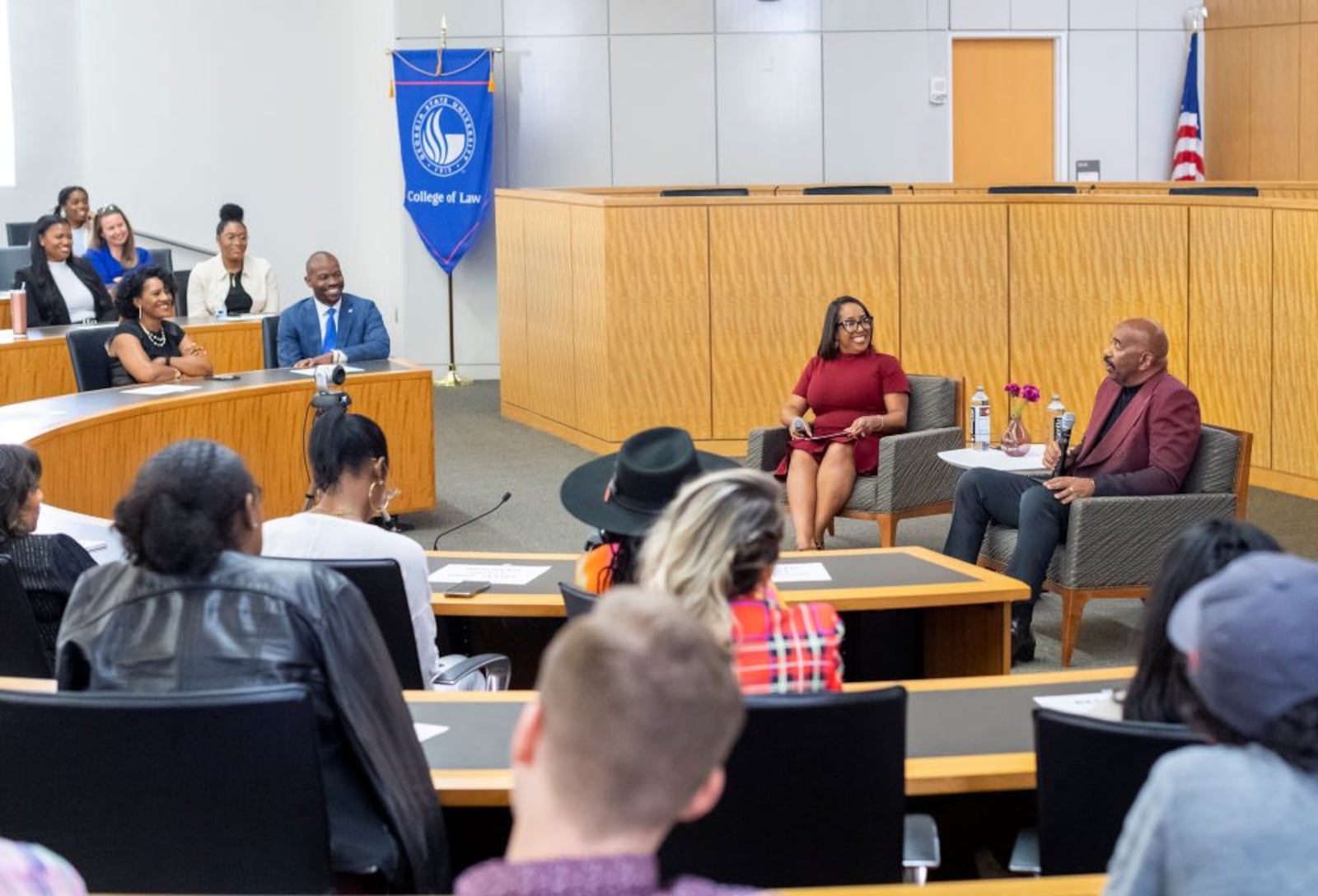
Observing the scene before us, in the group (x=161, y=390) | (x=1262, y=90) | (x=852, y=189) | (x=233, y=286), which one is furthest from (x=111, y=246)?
(x=1262, y=90)

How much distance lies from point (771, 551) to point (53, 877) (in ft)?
5.01

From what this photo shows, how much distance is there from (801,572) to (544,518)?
3927 mm

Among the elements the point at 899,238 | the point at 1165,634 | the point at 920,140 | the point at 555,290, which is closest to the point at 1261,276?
the point at 899,238

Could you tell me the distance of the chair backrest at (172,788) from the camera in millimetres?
2594

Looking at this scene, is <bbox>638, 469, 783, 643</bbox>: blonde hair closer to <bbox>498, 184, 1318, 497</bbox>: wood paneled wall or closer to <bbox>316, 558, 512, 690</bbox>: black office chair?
<bbox>316, 558, 512, 690</bbox>: black office chair

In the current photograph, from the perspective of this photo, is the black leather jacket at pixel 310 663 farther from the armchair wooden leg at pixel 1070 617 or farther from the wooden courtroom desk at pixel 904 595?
the armchair wooden leg at pixel 1070 617

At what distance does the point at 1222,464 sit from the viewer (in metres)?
6.08

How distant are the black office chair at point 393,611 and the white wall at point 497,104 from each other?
31.7 ft

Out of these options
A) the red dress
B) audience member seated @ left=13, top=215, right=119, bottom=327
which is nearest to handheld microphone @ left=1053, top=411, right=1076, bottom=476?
the red dress

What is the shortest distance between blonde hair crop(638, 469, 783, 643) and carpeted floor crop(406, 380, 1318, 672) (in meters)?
3.02

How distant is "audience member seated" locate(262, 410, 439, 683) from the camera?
4051mm

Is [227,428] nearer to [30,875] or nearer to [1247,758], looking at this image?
[30,875]

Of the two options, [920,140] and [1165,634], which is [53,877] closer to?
[1165,634]

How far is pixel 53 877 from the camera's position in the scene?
63.8 inches
